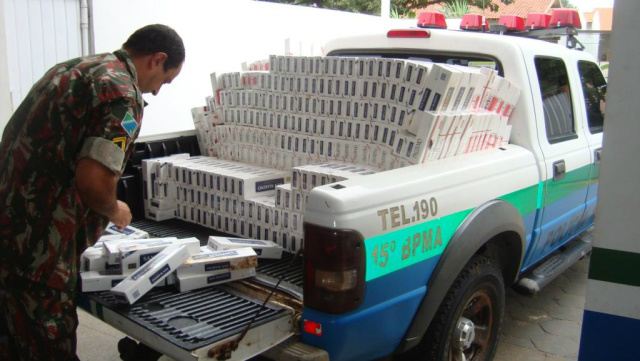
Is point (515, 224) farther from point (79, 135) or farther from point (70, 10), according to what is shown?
point (70, 10)

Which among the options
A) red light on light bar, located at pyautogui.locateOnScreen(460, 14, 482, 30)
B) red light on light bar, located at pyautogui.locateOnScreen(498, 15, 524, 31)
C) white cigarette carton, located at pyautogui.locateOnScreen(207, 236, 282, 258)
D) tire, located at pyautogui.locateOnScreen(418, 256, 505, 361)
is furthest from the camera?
red light on light bar, located at pyautogui.locateOnScreen(460, 14, 482, 30)

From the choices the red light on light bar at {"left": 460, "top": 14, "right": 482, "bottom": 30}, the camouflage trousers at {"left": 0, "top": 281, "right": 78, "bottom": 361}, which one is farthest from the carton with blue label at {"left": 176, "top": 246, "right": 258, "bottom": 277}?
the red light on light bar at {"left": 460, "top": 14, "right": 482, "bottom": 30}

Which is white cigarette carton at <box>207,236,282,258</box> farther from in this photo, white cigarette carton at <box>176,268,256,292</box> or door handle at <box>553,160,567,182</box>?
door handle at <box>553,160,567,182</box>

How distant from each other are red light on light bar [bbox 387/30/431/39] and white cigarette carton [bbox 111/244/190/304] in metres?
2.35

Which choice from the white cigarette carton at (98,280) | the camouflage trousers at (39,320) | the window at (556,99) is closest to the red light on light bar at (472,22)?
the window at (556,99)

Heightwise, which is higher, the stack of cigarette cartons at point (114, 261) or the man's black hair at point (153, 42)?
the man's black hair at point (153, 42)

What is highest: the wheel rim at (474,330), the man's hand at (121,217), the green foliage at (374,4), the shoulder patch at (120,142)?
the green foliage at (374,4)

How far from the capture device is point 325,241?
2318 millimetres

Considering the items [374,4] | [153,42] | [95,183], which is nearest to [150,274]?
[95,183]

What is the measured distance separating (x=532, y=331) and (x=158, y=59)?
3.19 metres

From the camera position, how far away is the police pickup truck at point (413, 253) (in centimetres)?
234

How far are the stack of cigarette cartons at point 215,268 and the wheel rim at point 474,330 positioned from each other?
1092 mm

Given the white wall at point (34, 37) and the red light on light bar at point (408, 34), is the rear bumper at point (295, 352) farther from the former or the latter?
the white wall at point (34, 37)

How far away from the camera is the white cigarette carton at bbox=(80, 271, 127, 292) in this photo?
8.80 ft
